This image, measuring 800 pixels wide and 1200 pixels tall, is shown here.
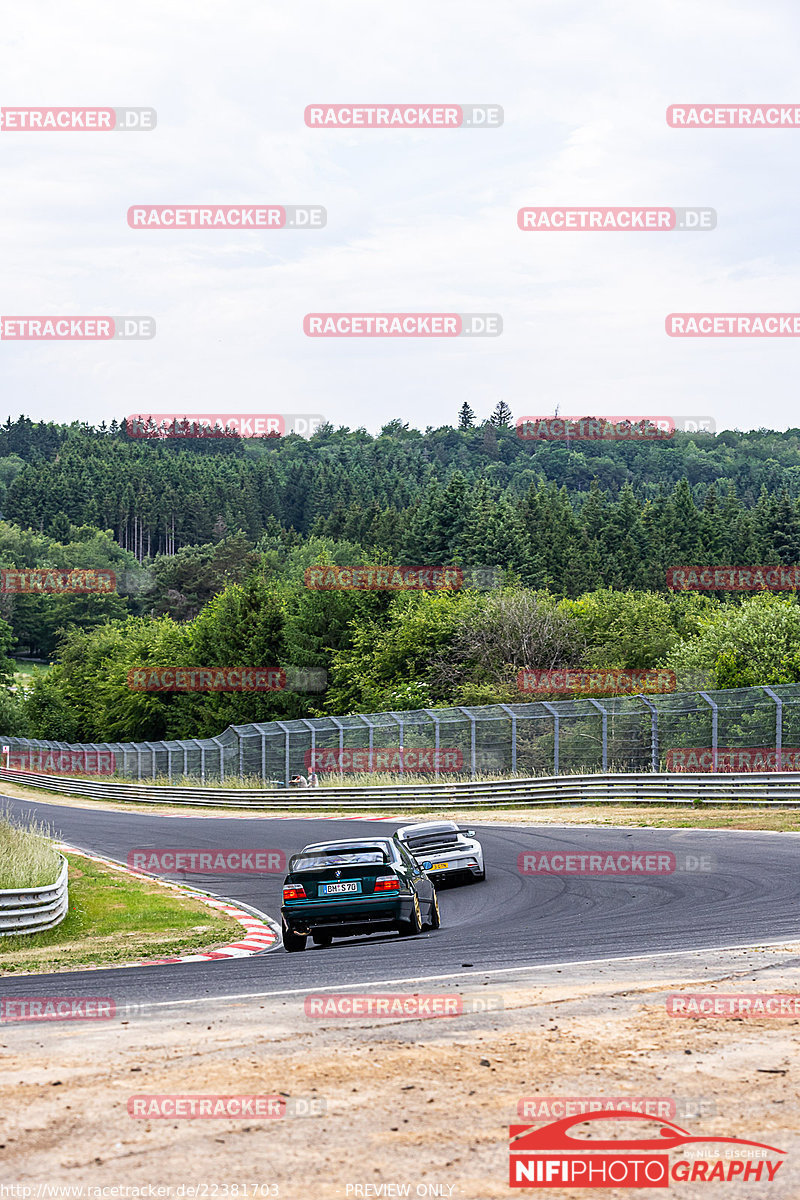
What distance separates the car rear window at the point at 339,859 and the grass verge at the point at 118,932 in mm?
1521

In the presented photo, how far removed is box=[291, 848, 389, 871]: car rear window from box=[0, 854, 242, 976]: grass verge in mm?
1521

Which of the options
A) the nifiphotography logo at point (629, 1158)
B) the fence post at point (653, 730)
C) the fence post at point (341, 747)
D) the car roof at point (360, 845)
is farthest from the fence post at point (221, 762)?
the nifiphotography logo at point (629, 1158)

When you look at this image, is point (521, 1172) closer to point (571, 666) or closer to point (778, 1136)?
point (778, 1136)

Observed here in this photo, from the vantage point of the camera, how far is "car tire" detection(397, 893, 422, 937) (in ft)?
42.1

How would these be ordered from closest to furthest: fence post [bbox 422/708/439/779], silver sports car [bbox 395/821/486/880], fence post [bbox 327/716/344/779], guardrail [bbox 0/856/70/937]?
guardrail [bbox 0/856/70/937] → silver sports car [bbox 395/821/486/880] → fence post [bbox 422/708/439/779] → fence post [bbox 327/716/344/779]

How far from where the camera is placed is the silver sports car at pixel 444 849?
58.0 ft

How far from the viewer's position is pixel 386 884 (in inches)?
498

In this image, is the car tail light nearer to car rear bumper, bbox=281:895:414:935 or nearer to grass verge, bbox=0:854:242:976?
car rear bumper, bbox=281:895:414:935

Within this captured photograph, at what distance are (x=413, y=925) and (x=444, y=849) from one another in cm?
494

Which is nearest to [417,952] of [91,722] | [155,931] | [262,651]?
[155,931]

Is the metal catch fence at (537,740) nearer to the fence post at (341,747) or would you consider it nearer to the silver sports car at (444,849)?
the fence post at (341,747)

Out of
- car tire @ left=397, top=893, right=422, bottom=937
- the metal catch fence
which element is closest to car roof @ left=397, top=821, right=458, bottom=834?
car tire @ left=397, top=893, right=422, bottom=937

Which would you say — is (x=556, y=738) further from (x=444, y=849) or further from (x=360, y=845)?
(x=360, y=845)

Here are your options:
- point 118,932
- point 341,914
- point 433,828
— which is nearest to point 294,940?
point 341,914
